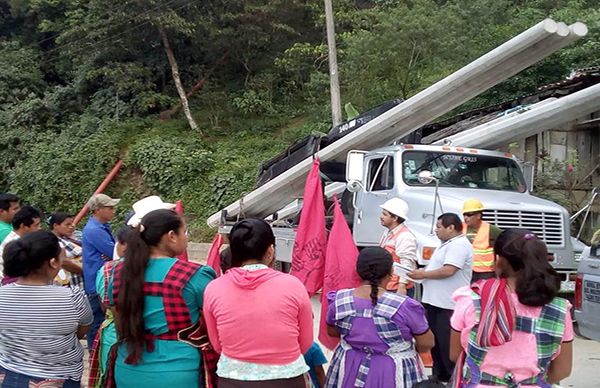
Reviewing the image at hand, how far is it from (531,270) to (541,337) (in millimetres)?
287

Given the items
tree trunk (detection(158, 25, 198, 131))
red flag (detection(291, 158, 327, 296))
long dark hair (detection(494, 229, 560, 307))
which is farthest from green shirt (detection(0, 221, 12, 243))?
tree trunk (detection(158, 25, 198, 131))

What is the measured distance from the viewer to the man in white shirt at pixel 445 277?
467cm

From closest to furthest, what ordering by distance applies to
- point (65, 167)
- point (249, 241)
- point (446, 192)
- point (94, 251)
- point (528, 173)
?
point (249, 241)
point (94, 251)
point (446, 192)
point (528, 173)
point (65, 167)

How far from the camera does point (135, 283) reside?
2635 millimetres

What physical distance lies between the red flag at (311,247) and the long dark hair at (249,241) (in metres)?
2.49

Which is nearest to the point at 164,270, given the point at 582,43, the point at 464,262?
the point at 464,262

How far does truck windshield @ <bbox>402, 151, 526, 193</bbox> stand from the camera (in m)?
7.91

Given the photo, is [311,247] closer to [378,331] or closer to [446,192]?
[378,331]

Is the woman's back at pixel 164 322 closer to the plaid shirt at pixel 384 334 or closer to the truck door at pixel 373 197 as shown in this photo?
the plaid shirt at pixel 384 334

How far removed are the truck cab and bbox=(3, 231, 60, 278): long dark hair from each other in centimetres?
427

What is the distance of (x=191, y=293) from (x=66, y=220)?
3.14 metres

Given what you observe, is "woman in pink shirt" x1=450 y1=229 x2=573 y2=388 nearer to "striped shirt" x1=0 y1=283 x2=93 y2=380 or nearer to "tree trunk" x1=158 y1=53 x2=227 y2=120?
"striped shirt" x1=0 y1=283 x2=93 y2=380

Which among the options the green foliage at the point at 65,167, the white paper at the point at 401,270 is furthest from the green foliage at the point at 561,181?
the green foliage at the point at 65,167

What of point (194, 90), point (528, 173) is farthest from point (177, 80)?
point (528, 173)
